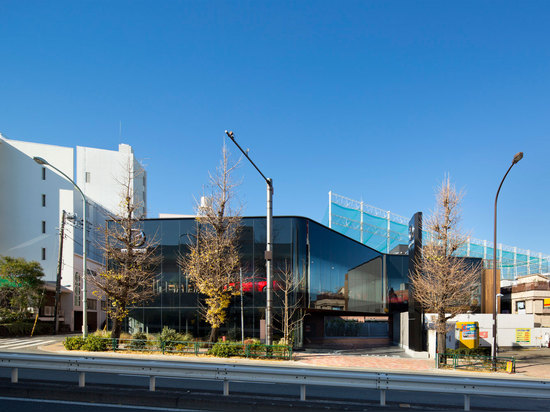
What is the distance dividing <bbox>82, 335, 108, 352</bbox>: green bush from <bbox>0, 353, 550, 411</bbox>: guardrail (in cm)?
1436

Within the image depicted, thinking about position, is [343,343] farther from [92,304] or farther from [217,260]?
[92,304]

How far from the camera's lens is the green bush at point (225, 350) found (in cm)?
2225

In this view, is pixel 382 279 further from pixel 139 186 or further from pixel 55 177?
pixel 139 186

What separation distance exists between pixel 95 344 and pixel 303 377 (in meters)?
18.1

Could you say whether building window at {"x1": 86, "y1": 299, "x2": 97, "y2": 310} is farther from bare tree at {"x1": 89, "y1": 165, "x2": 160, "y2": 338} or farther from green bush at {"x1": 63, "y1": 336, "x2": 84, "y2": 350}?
green bush at {"x1": 63, "y1": 336, "x2": 84, "y2": 350}

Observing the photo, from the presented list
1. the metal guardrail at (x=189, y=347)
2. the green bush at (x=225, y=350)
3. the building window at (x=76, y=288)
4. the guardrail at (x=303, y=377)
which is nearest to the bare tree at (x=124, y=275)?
the metal guardrail at (x=189, y=347)

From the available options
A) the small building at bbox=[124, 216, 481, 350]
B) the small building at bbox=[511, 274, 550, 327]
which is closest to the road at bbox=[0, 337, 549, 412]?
the small building at bbox=[124, 216, 481, 350]

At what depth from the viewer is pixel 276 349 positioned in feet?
73.2

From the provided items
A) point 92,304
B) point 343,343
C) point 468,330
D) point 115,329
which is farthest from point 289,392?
point 92,304

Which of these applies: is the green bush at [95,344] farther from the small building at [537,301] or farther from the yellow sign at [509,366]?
the small building at [537,301]

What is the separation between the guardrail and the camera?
8.60m

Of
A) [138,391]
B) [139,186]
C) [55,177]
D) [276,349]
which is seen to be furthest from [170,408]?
[139,186]

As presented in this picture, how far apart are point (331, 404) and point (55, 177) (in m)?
54.0

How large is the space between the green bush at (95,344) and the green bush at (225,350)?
5.92 meters
